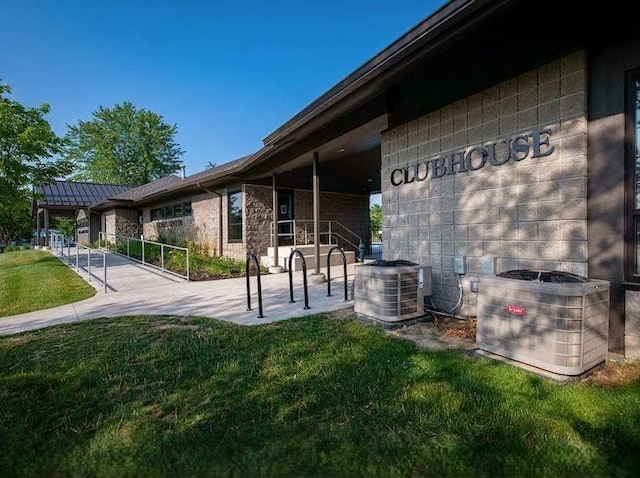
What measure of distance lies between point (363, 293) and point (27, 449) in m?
3.31

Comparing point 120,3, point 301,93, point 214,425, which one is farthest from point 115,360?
point 301,93

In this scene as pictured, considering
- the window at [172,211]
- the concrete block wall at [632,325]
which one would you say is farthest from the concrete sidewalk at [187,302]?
the window at [172,211]

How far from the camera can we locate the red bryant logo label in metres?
2.73

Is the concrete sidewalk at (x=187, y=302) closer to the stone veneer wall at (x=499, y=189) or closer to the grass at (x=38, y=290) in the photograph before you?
the grass at (x=38, y=290)

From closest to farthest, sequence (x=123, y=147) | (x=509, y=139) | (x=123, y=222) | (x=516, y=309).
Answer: (x=516, y=309)
(x=509, y=139)
(x=123, y=222)
(x=123, y=147)

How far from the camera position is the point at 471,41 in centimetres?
342

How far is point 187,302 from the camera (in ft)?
19.2

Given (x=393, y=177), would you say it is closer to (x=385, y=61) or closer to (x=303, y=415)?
(x=385, y=61)

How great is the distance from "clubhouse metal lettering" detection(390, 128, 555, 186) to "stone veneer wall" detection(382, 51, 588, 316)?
0.15 feet

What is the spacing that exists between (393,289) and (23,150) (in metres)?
12.0

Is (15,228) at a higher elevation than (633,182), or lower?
higher

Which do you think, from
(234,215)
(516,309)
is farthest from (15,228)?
(516,309)

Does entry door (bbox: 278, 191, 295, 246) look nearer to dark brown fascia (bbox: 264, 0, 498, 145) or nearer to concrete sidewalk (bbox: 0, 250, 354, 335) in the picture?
concrete sidewalk (bbox: 0, 250, 354, 335)

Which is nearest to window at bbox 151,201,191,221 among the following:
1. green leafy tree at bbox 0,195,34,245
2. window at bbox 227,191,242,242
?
window at bbox 227,191,242,242
